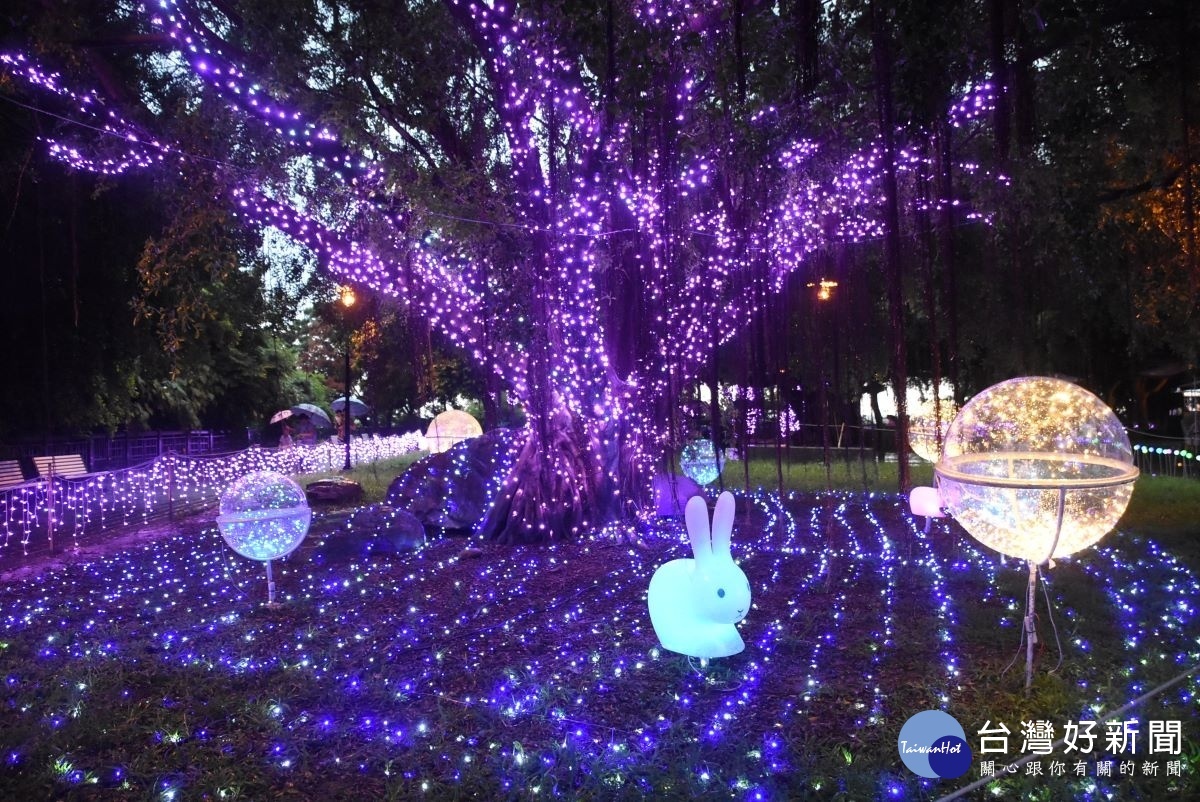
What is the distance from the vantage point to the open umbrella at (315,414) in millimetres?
25984

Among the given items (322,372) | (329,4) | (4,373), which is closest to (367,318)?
(4,373)

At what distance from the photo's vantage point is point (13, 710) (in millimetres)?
3914

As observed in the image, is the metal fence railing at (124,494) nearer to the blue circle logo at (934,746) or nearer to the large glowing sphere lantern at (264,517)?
the large glowing sphere lantern at (264,517)

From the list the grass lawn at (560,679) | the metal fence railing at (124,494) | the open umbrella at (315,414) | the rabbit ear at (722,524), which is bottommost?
the grass lawn at (560,679)

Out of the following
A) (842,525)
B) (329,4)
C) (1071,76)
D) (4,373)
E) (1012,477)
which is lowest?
(842,525)

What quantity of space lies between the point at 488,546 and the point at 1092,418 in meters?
6.20

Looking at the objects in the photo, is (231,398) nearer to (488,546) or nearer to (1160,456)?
(488,546)

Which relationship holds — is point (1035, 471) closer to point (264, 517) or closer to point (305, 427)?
point (264, 517)

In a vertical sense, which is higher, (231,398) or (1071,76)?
(1071,76)

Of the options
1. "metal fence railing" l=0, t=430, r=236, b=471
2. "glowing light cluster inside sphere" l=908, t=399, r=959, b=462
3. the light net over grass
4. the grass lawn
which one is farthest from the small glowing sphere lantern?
the light net over grass

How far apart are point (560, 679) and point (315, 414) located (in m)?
25.7

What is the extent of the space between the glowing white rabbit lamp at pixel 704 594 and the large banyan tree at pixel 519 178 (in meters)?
2.58

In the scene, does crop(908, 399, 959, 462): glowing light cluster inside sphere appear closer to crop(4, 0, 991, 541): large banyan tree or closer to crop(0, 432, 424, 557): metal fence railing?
crop(4, 0, 991, 541): large banyan tree

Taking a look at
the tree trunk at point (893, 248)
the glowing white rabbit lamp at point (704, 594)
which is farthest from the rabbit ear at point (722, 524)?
the tree trunk at point (893, 248)
